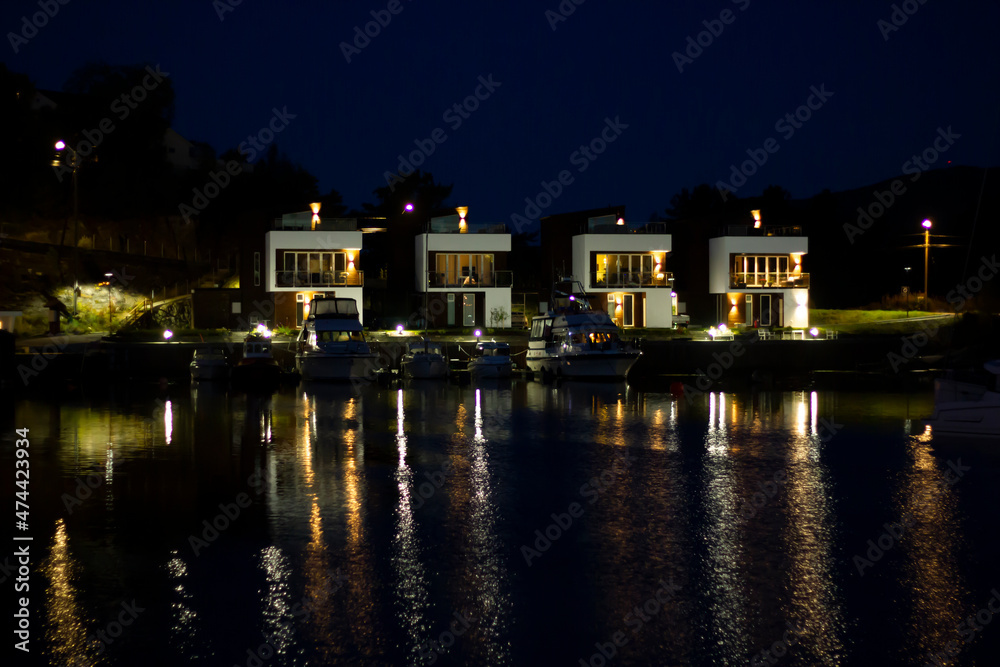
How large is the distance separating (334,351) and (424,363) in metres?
5.00

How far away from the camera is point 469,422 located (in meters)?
25.6

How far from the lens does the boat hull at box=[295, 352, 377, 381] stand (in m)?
43.2

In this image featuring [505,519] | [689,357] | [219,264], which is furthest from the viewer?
[219,264]

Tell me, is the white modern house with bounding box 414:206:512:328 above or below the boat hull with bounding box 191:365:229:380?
above

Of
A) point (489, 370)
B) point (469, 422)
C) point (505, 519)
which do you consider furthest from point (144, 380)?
point (505, 519)

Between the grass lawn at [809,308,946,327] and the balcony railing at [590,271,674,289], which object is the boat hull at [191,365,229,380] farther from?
the grass lawn at [809,308,946,327]

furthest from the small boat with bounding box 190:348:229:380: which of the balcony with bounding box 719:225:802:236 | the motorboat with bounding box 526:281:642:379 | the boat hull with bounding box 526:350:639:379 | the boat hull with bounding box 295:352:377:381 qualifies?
the balcony with bounding box 719:225:802:236

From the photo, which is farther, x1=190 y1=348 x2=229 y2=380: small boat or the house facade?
the house facade

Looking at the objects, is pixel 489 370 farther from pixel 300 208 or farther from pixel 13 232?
pixel 13 232

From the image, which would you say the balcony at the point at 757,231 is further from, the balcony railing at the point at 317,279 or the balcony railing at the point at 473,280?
the balcony railing at the point at 317,279

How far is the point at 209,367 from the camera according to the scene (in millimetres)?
43625

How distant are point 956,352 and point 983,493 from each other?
37760 millimetres

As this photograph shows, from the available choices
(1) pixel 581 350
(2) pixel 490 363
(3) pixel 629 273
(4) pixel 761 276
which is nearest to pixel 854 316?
(4) pixel 761 276

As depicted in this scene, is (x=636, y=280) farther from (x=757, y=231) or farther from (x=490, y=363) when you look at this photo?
(x=490, y=363)
